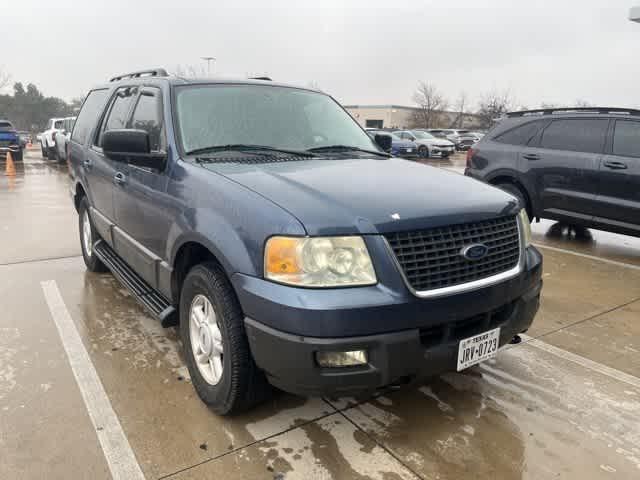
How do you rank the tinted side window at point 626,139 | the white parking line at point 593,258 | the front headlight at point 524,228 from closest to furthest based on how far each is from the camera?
the front headlight at point 524,228, the white parking line at point 593,258, the tinted side window at point 626,139

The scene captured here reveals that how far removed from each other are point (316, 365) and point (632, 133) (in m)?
5.91

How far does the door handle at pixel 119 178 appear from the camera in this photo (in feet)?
12.5

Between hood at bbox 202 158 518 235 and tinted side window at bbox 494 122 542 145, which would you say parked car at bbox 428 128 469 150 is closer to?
tinted side window at bbox 494 122 542 145

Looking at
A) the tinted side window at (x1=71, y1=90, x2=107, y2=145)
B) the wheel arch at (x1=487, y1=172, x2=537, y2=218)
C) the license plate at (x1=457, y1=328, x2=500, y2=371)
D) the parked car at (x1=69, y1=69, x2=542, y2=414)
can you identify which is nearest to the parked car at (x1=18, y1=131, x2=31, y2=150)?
the tinted side window at (x1=71, y1=90, x2=107, y2=145)

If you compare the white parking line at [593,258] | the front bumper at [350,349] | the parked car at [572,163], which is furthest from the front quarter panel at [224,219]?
the parked car at [572,163]

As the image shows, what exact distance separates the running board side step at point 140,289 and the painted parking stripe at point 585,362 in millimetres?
2625

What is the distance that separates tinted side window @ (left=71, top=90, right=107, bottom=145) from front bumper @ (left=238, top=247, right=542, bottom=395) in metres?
3.38

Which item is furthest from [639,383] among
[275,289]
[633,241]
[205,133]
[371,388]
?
[633,241]

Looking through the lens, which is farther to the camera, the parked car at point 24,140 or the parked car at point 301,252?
the parked car at point 24,140

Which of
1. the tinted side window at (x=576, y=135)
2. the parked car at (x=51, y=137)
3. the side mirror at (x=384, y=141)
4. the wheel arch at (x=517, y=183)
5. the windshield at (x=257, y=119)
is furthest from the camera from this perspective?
the parked car at (x=51, y=137)

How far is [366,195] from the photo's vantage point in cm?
254

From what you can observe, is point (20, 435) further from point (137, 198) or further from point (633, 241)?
point (633, 241)

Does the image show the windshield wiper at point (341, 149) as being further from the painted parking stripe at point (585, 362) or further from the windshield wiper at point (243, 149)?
the painted parking stripe at point (585, 362)

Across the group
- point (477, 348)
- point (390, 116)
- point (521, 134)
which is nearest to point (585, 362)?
point (477, 348)
